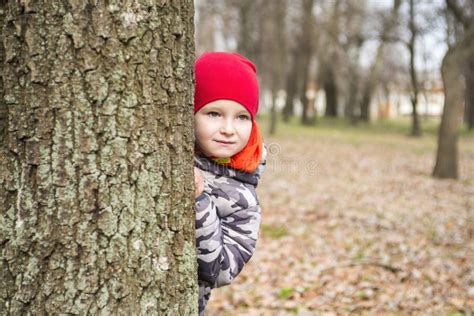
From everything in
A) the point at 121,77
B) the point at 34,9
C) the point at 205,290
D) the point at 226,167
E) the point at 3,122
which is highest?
the point at 34,9

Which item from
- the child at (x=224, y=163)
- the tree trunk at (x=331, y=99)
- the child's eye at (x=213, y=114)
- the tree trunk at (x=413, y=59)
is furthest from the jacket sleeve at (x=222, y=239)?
the tree trunk at (x=331, y=99)

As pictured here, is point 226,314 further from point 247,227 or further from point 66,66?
point 66,66

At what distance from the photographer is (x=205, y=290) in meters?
2.05

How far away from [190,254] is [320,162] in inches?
489

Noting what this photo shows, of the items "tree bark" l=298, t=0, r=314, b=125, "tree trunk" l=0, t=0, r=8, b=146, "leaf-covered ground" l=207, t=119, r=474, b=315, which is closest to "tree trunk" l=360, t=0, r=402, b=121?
"tree bark" l=298, t=0, r=314, b=125

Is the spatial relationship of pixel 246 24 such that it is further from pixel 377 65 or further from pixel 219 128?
pixel 219 128

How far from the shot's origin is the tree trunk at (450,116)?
10844 mm

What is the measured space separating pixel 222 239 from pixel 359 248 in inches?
177

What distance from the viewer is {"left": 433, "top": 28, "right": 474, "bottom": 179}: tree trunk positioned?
1084 cm

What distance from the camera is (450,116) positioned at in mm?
11117

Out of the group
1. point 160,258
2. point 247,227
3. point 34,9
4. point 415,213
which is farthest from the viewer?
point 415,213

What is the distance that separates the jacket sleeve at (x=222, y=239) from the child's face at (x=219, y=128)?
0.59 feet

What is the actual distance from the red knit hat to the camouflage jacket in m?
0.25

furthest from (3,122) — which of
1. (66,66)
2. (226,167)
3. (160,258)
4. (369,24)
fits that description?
(369,24)
